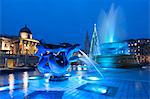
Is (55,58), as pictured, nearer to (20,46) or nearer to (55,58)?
(55,58)

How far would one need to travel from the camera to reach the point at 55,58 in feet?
44.6

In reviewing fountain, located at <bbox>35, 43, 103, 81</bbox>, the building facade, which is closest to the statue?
fountain, located at <bbox>35, 43, 103, 81</bbox>

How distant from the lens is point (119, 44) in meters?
37.2

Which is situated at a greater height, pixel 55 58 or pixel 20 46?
pixel 20 46

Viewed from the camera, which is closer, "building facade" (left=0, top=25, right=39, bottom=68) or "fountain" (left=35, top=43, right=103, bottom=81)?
"fountain" (left=35, top=43, right=103, bottom=81)

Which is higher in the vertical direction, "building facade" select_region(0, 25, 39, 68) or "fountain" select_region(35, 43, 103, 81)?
"building facade" select_region(0, 25, 39, 68)

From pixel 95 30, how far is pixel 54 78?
108ft

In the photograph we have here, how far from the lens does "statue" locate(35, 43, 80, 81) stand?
1359 centimetres

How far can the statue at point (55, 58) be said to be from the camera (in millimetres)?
13586

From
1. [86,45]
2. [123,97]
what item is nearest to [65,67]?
[123,97]

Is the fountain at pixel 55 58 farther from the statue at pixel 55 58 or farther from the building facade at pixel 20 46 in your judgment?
the building facade at pixel 20 46

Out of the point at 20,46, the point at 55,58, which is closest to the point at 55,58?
the point at 55,58

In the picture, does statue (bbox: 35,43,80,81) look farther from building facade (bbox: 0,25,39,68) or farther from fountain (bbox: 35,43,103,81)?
building facade (bbox: 0,25,39,68)

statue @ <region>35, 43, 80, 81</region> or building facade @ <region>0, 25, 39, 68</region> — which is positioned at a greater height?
building facade @ <region>0, 25, 39, 68</region>
